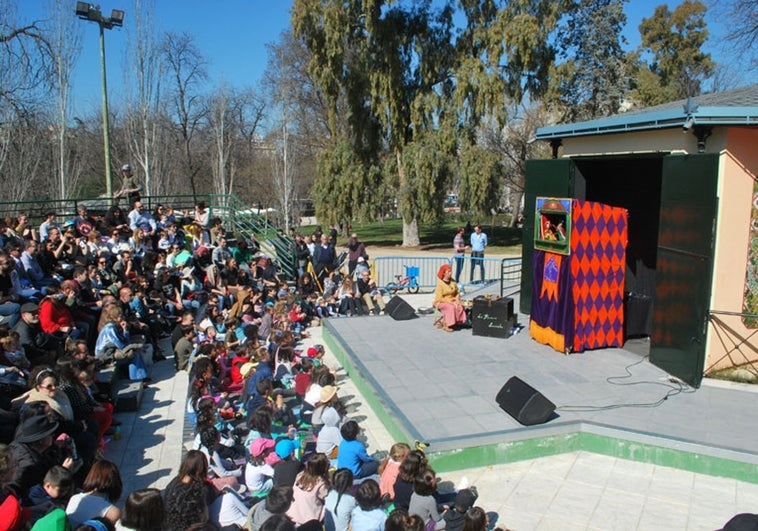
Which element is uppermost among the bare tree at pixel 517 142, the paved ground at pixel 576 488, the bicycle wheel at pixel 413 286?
the bare tree at pixel 517 142

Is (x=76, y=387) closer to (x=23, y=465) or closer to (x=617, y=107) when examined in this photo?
(x=23, y=465)

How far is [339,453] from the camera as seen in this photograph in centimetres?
677

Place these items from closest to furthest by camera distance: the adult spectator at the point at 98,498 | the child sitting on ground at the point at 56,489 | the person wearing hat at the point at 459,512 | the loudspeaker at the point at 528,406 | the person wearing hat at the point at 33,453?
the adult spectator at the point at 98,498 < the child sitting on ground at the point at 56,489 < the person wearing hat at the point at 459,512 < the person wearing hat at the point at 33,453 < the loudspeaker at the point at 528,406

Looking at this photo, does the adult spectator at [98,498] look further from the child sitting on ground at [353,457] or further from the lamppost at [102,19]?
the lamppost at [102,19]

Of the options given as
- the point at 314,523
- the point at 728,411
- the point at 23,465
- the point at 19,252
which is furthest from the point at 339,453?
the point at 19,252

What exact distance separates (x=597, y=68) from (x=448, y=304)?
25.5m

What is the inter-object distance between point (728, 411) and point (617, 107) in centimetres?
2846

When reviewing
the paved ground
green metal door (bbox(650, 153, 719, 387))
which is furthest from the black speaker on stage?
green metal door (bbox(650, 153, 719, 387))

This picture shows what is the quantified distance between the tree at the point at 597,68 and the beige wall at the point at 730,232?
25.0 metres

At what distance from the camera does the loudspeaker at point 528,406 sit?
770cm

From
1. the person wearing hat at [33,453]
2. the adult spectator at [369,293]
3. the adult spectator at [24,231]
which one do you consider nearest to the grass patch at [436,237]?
the adult spectator at [369,293]

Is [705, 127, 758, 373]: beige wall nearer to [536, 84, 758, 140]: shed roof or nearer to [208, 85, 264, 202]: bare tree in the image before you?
[536, 84, 758, 140]: shed roof

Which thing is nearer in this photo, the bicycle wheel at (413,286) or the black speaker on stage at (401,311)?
the black speaker on stage at (401,311)

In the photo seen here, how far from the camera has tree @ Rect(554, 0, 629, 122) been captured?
107 feet
